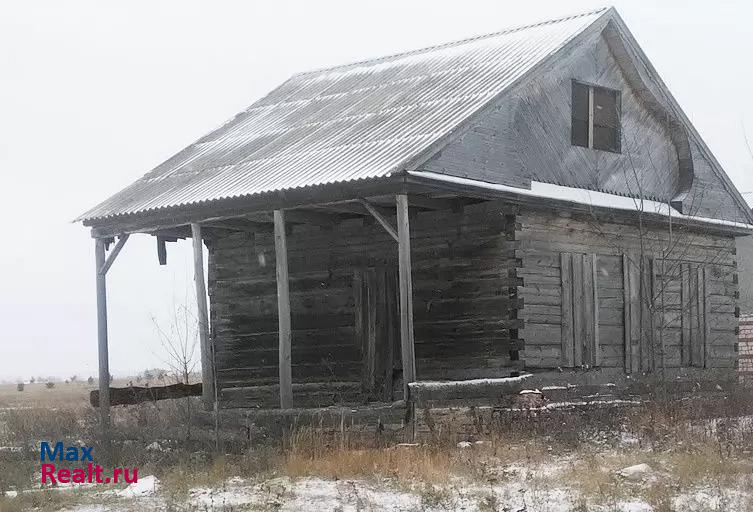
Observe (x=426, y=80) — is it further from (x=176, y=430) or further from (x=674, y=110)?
(x=176, y=430)

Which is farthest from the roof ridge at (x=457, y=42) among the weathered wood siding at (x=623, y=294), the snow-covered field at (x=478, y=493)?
the snow-covered field at (x=478, y=493)

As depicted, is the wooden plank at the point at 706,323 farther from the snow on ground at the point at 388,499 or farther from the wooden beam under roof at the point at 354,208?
the snow on ground at the point at 388,499

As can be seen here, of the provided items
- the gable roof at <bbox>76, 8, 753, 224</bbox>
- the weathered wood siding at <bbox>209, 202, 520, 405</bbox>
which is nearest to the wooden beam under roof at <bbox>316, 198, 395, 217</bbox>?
the weathered wood siding at <bbox>209, 202, 520, 405</bbox>

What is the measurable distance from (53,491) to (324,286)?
25.7ft

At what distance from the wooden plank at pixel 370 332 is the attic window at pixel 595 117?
3879 mm

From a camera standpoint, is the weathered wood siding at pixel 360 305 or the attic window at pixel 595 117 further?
the attic window at pixel 595 117

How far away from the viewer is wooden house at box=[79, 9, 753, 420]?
1622cm

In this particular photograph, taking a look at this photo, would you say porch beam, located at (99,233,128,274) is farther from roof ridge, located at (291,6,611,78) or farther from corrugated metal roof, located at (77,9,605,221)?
roof ridge, located at (291,6,611,78)

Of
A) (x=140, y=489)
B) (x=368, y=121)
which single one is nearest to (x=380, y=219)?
(x=368, y=121)

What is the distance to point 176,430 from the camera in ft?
54.9

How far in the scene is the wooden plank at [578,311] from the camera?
1764cm

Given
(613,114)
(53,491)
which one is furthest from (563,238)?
(53,491)

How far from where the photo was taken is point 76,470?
1376 cm

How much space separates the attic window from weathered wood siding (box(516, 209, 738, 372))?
1323mm
